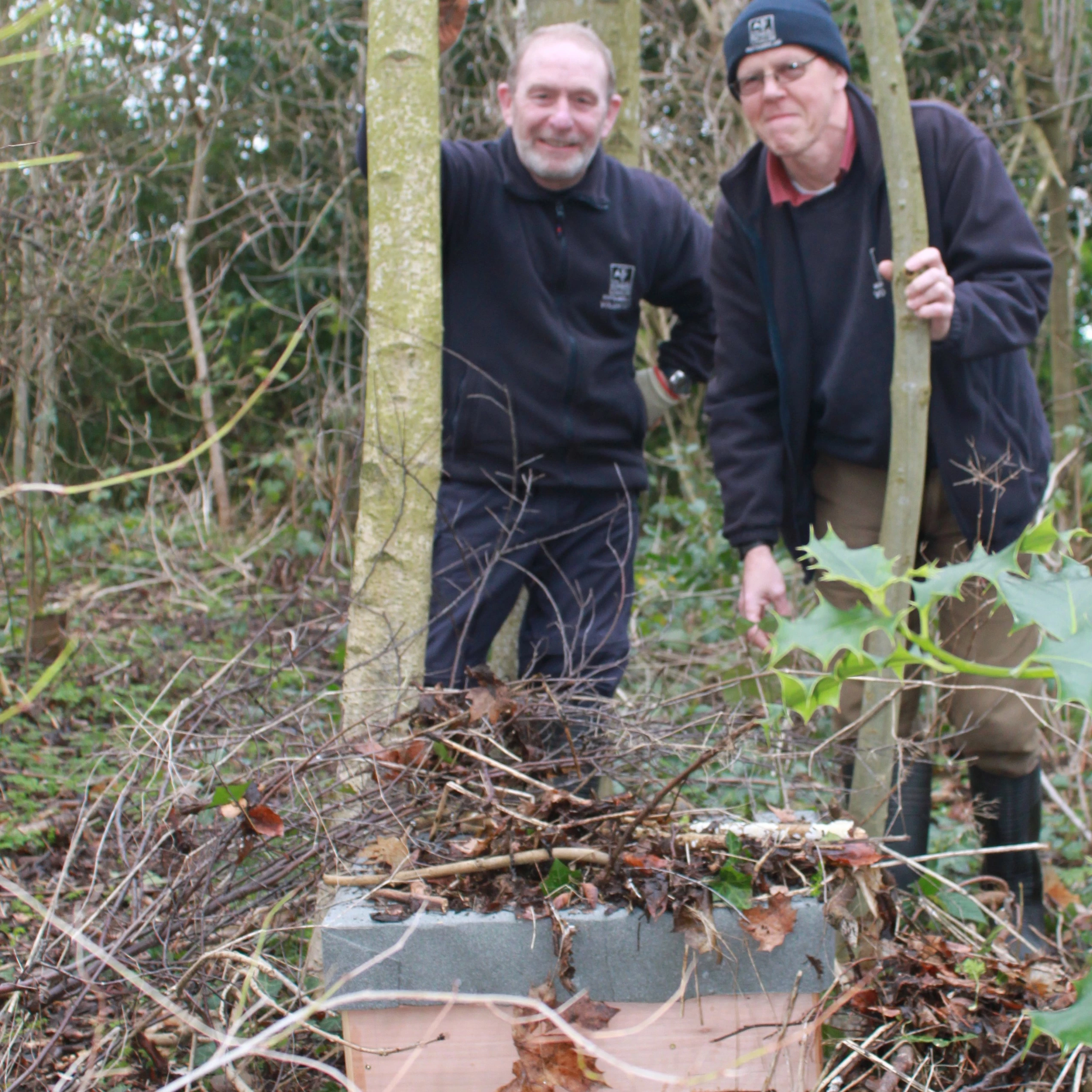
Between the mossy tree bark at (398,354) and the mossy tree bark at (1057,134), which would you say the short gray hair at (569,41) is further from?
the mossy tree bark at (1057,134)

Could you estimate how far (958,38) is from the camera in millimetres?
7680

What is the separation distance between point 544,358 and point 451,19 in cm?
85

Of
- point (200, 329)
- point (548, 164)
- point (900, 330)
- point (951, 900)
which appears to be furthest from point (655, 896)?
point (200, 329)

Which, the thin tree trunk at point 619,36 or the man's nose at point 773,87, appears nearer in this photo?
the man's nose at point 773,87

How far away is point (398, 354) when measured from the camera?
215 cm

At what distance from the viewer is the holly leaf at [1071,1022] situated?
4.27 feet

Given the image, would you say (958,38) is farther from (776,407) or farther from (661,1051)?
(661,1051)

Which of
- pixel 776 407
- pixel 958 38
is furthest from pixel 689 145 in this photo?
pixel 776 407

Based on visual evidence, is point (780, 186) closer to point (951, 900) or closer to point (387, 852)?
point (951, 900)

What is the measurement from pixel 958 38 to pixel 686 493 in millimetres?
4517

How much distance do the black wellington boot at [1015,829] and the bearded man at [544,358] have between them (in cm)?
94

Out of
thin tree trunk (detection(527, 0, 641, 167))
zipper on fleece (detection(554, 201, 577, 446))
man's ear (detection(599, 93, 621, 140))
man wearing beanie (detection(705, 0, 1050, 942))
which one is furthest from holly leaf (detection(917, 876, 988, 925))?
thin tree trunk (detection(527, 0, 641, 167))

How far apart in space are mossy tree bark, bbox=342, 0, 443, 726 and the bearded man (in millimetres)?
579

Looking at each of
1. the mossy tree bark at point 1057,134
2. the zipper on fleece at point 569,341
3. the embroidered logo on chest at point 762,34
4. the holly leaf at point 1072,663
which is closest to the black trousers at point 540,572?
the zipper on fleece at point 569,341
